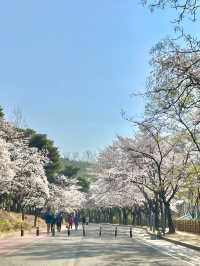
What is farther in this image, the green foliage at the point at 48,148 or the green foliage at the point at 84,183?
the green foliage at the point at 84,183

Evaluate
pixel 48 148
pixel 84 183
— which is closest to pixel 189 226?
pixel 48 148

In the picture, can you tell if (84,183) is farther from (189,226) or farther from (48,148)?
(189,226)

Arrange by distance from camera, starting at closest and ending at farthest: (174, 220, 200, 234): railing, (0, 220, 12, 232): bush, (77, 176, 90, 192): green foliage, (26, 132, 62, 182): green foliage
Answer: (0, 220, 12, 232): bush
(174, 220, 200, 234): railing
(26, 132, 62, 182): green foliage
(77, 176, 90, 192): green foliage

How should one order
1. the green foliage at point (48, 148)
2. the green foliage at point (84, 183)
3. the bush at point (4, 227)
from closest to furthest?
the bush at point (4, 227) → the green foliage at point (48, 148) → the green foliage at point (84, 183)

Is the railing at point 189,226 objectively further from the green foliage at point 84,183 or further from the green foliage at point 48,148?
the green foliage at point 84,183

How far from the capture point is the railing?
4405 centimetres

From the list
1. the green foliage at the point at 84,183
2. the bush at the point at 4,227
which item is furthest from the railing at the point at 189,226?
the green foliage at the point at 84,183

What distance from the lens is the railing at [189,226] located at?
44047 millimetres

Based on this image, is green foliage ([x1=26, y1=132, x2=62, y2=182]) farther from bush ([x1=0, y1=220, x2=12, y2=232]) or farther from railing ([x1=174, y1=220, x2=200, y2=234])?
bush ([x1=0, y1=220, x2=12, y2=232])

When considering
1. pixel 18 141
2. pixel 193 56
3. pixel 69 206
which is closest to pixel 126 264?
pixel 193 56

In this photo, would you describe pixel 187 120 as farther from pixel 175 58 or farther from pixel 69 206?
pixel 69 206

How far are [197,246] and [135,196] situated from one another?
5043 centimetres

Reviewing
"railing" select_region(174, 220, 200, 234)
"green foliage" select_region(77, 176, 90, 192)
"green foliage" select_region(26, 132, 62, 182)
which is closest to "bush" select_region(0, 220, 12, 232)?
"railing" select_region(174, 220, 200, 234)

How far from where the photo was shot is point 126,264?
18406 mm
